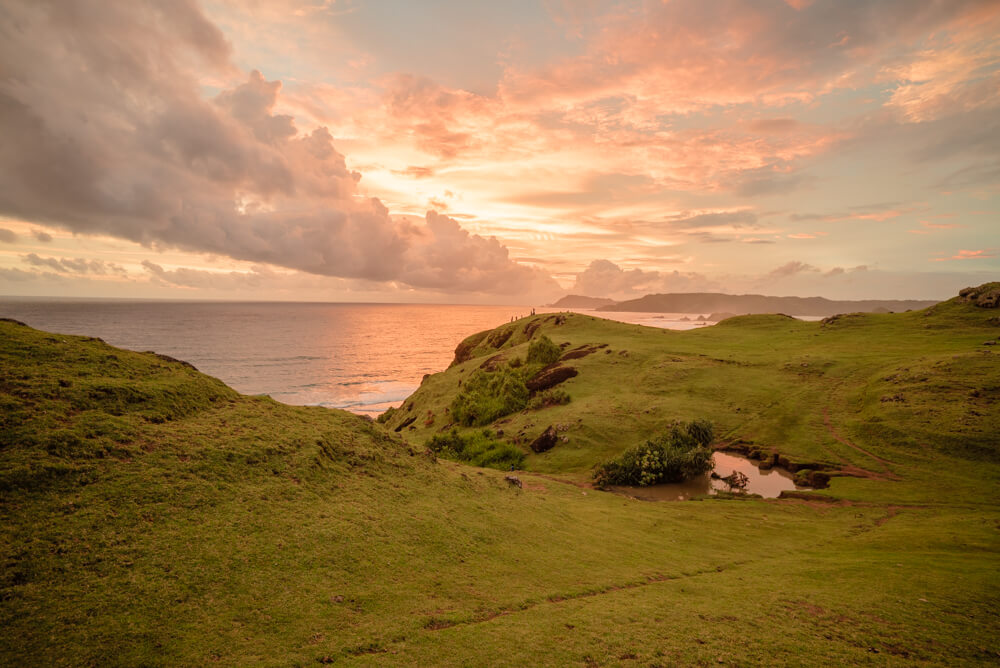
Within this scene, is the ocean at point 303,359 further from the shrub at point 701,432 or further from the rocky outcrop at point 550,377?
the shrub at point 701,432

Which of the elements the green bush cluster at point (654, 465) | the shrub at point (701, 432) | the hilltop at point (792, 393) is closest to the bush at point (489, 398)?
the hilltop at point (792, 393)

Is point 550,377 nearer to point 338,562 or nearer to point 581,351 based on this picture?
point 581,351

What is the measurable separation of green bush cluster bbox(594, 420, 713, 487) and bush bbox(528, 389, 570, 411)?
42.6ft

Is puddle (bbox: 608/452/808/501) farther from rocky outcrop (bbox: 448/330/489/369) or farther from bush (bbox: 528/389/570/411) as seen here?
rocky outcrop (bbox: 448/330/489/369)

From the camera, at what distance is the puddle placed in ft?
94.8

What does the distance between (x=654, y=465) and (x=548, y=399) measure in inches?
629

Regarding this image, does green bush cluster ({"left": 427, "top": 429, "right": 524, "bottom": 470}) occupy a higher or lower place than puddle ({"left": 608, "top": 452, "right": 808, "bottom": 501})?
lower

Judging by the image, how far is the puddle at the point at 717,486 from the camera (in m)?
28.9

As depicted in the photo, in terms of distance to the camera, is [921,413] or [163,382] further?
[921,413]

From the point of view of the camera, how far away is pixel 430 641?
385 inches

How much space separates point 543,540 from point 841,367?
42.6 m

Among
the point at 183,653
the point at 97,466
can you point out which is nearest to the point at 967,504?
the point at 183,653

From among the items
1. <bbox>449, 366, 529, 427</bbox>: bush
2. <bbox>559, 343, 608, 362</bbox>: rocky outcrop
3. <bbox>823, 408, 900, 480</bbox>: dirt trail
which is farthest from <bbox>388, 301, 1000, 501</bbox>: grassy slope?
<bbox>449, 366, 529, 427</bbox>: bush

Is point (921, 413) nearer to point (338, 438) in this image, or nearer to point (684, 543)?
point (684, 543)
